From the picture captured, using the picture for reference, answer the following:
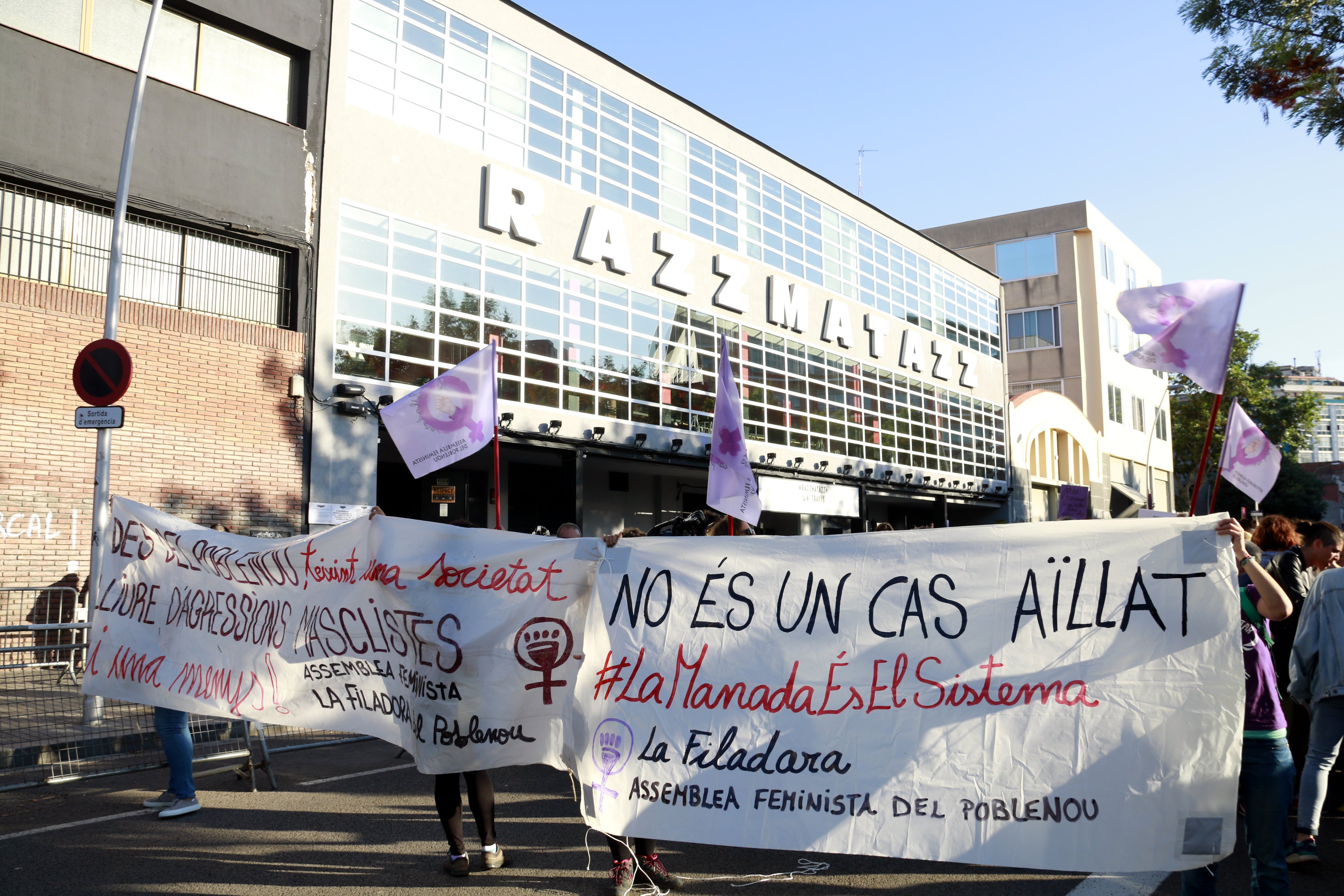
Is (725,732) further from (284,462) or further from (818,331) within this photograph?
(818,331)

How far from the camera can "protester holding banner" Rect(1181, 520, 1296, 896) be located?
395 centimetres

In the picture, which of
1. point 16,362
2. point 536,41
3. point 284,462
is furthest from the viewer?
point 536,41

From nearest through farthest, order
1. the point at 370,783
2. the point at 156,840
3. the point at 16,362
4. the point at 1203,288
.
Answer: the point at 1203,288 → the point at 156,840 → the point at 370,783 → the point at 16,362

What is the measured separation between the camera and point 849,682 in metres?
4.29

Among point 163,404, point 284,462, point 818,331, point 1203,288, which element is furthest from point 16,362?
point 818,331

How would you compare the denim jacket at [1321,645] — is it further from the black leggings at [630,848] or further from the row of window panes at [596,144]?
the row of window panes at [596,144]

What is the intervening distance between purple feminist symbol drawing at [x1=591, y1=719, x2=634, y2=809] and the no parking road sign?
7.14 metres

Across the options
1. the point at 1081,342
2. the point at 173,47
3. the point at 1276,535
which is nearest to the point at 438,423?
the point at 1276,535

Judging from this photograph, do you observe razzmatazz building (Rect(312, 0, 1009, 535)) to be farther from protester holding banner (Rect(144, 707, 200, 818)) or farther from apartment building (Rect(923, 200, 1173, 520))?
apartment building (Rect(923, 200, 1173, 520))

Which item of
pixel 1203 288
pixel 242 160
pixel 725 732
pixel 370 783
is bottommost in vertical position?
pixel 370 783

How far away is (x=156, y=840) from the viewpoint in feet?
19.4

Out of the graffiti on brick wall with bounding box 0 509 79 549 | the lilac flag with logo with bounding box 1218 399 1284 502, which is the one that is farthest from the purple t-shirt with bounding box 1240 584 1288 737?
the graffiti on brick wall with bounding box 0 509 79 549

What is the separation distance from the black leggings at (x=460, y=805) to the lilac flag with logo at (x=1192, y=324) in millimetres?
4103

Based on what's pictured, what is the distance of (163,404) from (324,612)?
10.1 m
